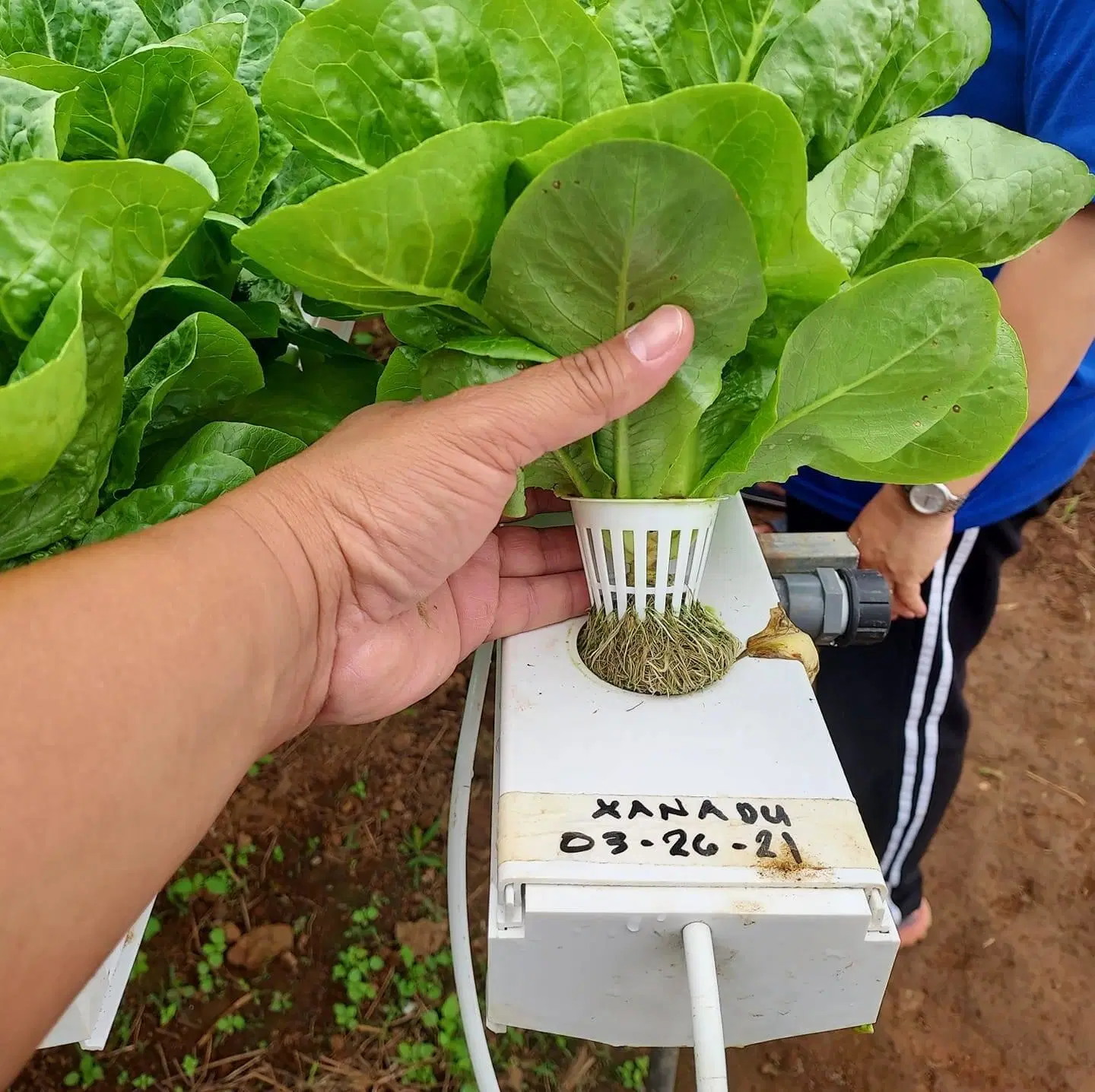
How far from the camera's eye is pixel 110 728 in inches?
16.7

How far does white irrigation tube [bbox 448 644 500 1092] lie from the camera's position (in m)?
0.78

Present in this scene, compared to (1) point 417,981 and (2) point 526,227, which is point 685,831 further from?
(1) point 417,981

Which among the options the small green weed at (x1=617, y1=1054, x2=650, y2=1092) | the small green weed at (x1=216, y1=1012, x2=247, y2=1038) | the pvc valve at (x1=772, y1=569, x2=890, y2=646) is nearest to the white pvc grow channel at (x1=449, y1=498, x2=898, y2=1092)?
the pvc valve at (x1=772, y1=569, x2=890, y2=646)

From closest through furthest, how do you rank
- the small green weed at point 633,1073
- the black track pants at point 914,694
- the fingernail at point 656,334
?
the fingernail at point 656,334 → the black track pants at point 914,694 → the small green weed at point 633,1073

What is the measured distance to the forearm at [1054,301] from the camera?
2.67 ft

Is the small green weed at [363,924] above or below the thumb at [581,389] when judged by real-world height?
below

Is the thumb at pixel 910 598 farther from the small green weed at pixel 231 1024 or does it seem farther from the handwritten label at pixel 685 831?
the small green weed at pixel 231 1024

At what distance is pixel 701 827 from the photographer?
1.79 feet

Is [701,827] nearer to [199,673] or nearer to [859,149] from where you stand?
[199,673]

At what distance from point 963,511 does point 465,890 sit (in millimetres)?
724

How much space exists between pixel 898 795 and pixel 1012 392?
76 centimetres

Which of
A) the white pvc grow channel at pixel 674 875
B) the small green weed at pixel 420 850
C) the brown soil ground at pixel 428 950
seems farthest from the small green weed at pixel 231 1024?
the white pvc grow channel at pixel 674 875

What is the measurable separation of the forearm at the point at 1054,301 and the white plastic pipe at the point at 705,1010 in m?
0.53

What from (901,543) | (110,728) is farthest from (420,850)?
(110,728)
